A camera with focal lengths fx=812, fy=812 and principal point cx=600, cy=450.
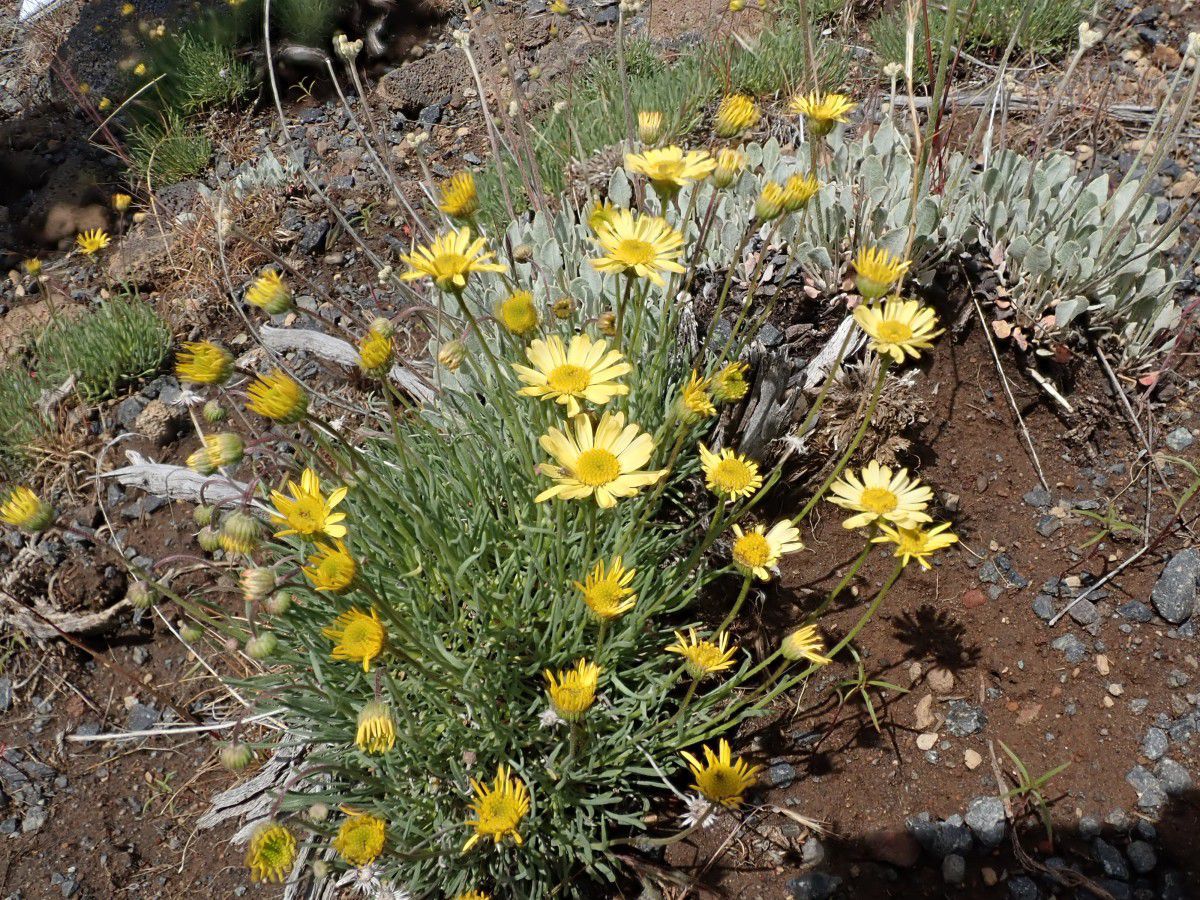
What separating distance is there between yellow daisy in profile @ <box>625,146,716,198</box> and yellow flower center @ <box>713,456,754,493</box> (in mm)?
631

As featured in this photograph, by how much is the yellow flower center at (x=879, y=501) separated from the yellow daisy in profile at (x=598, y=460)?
1.56ft

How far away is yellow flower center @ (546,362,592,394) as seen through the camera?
5.78 feet

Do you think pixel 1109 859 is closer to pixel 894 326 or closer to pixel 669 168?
pixel 894 326

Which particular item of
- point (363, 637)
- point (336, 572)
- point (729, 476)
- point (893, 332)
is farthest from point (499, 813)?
point (893, 332)

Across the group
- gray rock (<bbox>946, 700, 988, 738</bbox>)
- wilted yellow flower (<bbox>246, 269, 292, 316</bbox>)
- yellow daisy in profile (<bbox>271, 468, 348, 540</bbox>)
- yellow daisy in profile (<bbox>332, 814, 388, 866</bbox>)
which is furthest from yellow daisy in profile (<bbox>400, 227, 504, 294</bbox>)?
gray rock (<bbox>946, 700, 988, 738</bbox>)

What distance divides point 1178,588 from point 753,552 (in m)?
1.32

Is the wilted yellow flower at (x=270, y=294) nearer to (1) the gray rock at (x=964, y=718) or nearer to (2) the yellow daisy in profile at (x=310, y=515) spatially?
(2) the yellow daisy in profile at (x=310, y=515)

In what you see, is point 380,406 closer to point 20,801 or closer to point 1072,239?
point 20,801

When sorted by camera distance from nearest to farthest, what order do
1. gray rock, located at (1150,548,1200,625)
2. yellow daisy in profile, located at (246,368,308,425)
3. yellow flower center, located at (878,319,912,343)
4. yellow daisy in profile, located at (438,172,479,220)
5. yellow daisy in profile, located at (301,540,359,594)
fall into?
yellow daisy in profile, located at (301,540,359,594) < yellow daisy in profile, located at (246,368,308,425) < yellow flower center, located at (878,319,912,343) < yellow daisy in profile, located at (438,172,479,220) < gray rock, located at (1150,548,1200,625)

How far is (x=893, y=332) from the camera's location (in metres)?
1.71

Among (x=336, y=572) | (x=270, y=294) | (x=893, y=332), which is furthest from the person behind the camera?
(x=270, y=294)

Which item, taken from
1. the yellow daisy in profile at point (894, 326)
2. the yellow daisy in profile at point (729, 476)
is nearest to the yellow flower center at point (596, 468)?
the yellow daisy in profile at point (729, 476)

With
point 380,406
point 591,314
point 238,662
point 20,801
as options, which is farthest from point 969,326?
point 20,801

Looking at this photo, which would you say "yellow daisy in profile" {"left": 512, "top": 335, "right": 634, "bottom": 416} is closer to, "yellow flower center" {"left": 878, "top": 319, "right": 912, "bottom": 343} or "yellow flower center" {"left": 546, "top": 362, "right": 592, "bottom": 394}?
"yellow flower center" {"left": 546, "top": 362, "right": 592, "bottom": 394}
